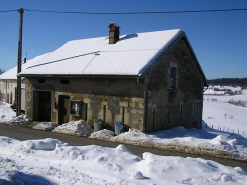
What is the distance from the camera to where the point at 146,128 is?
12.3 m

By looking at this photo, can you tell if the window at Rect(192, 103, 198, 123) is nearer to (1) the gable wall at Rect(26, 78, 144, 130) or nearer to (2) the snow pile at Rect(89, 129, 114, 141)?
(1) the gable wall at Rect(26, 78, 144, 130)

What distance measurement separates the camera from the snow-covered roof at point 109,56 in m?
12.8

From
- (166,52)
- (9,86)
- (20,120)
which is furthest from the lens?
(9,86)

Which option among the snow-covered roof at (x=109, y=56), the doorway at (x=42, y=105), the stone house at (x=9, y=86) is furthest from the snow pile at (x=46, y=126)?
the stone house at (x=9, y=86)

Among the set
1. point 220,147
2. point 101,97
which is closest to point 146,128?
point 101,97

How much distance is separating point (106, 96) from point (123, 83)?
129 centimetres

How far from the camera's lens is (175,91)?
15.0 m

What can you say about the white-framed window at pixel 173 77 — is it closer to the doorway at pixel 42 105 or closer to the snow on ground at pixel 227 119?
the doorway at pixel 42 105

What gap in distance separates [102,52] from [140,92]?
493 cm

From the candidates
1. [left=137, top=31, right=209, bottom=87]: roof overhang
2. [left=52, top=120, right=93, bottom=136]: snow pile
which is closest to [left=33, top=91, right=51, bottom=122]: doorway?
[left=52, top=120, right=93, bottom=136]: snow pile

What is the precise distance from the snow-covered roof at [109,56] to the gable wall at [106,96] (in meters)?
0.57

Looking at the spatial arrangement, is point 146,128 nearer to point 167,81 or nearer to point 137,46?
point 167,81

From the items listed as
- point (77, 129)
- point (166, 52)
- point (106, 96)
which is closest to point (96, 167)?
point (77, 129)

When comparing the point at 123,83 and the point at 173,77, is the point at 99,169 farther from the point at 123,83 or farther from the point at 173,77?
the point at 173,77
